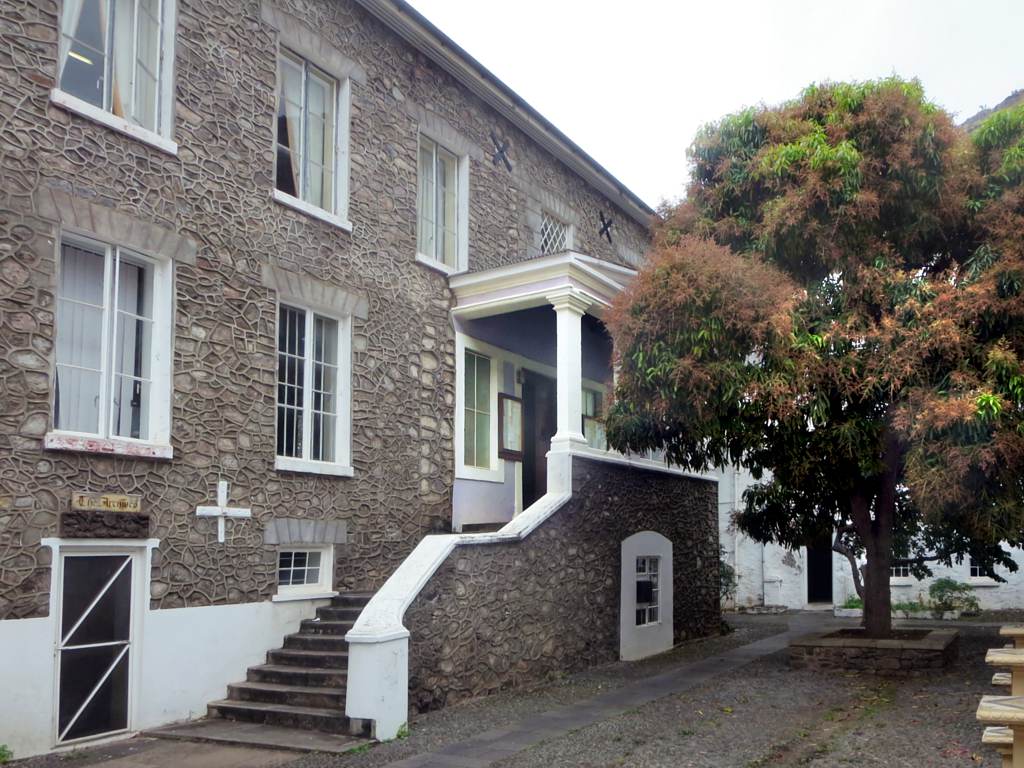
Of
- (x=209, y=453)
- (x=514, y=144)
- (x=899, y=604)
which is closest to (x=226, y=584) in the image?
(x=209, y=453)

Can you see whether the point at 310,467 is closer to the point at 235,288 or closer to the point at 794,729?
the point at 235,288

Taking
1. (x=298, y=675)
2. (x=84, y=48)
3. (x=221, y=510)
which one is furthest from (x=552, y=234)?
(x=298, y=675)

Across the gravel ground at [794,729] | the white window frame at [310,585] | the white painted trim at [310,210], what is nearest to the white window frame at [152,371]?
the white painted trim at [310,210]

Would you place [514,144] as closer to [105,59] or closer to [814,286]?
[814,286]

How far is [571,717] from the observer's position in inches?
370

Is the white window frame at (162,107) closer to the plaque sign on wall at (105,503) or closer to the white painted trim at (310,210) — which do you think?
the white painted trim at (310,210)

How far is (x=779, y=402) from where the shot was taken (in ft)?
34.1

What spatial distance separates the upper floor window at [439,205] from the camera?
13.3 metres

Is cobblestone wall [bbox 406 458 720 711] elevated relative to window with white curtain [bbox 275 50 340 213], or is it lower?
lower

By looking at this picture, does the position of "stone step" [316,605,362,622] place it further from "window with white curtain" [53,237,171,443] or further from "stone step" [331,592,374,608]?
"window with white curtain" [53,237,171,443]

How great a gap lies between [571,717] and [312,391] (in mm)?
4316

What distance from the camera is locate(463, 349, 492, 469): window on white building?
13.6 metres

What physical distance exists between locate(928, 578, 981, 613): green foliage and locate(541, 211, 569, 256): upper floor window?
11837 mm

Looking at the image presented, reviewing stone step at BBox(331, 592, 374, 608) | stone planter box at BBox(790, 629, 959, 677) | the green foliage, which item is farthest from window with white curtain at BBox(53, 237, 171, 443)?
the green foliage
